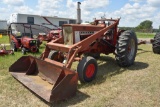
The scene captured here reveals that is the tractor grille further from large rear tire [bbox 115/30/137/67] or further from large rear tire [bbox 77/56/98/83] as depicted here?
large rear tire [bbox 77/56/98/83]

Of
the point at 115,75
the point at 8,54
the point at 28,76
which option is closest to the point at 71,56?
the point at 28,76

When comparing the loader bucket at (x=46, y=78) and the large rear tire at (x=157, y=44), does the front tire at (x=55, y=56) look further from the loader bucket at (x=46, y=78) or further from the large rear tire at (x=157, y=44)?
the large rear tire at (x=157, y=44)

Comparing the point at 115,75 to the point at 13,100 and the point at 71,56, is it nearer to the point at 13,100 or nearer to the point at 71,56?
the point at 71,56

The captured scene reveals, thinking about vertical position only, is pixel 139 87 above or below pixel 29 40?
below

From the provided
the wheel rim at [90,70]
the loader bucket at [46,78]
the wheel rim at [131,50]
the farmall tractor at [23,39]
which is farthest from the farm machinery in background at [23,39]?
the wheel rim at [90,70]

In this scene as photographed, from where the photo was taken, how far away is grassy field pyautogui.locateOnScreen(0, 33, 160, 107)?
4.15 metres

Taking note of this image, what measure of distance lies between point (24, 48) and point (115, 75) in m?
5.83

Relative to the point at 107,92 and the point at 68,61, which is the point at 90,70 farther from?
the point at 107,92

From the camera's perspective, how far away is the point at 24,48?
34.0ft

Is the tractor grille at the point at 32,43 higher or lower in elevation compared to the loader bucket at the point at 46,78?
higher

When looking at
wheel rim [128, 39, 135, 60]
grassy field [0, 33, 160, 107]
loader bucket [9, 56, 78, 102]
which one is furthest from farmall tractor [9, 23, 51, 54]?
wheel rim [128, 39, 135, 60]

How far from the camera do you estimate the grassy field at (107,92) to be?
415 cm

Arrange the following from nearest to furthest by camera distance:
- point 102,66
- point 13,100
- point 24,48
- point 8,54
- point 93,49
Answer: point 13,100 < point 93,49 < point 102,66 < point 8,54 < point 24,48

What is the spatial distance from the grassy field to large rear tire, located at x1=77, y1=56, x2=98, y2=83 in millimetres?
154
